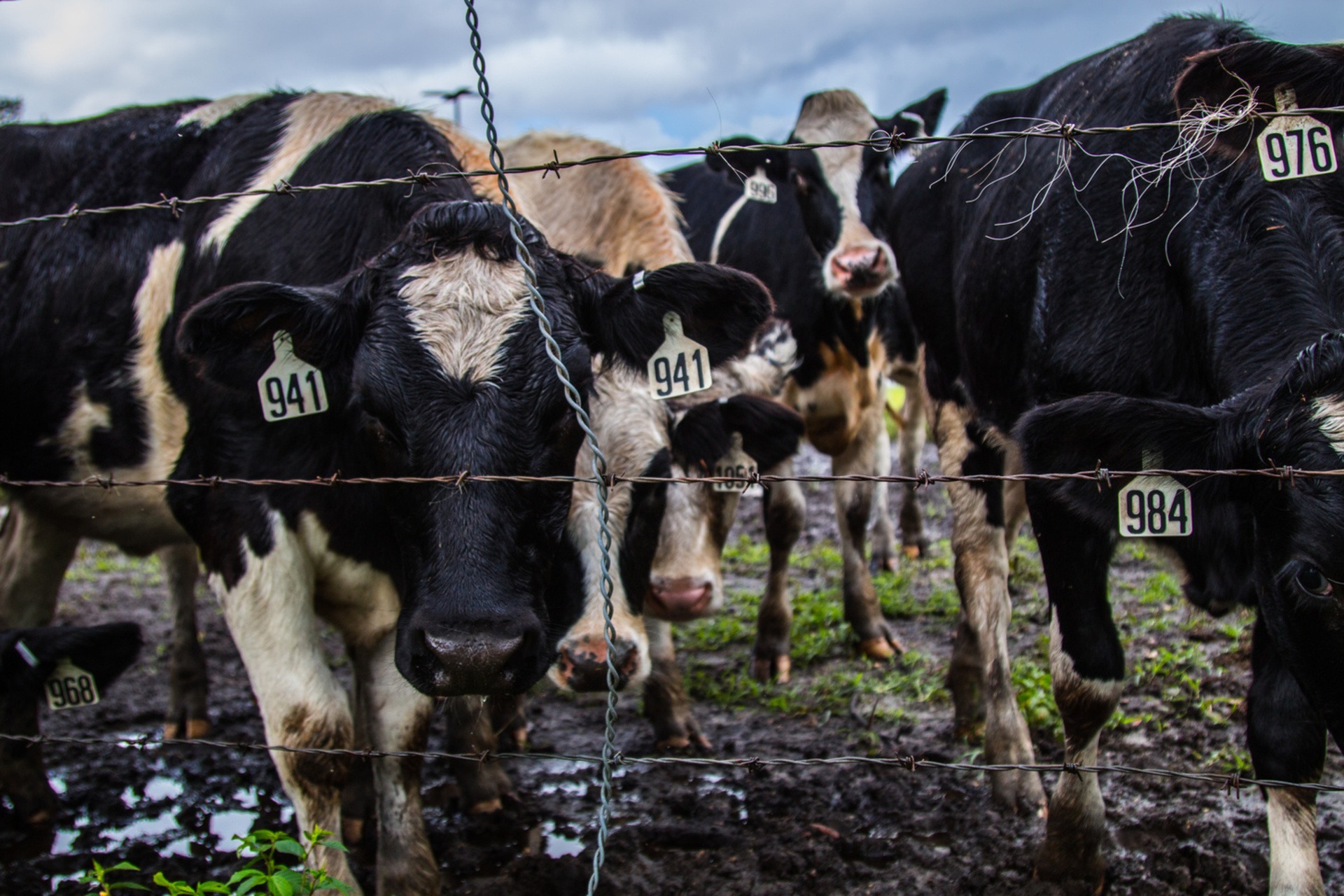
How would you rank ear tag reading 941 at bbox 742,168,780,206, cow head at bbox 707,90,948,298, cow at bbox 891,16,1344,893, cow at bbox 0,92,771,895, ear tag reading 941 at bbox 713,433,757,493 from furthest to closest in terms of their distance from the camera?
ear tag reading 941 at bbox 742,168,780,206
cow head at bbox 707,90,948,298
ear tag reading 941 at bbox 713,433,757,493
cow at bbox 0,92,771,895
cow at bbox 891,16,1344,893

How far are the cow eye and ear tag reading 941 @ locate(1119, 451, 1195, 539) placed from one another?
271mm

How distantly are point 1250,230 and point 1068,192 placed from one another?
67cm

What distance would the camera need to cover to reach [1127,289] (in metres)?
3.15

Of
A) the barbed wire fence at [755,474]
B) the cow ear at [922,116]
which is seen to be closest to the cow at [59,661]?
the barbed wire fence at [755,474]

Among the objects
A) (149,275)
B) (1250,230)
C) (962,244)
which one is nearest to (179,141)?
(149,275)

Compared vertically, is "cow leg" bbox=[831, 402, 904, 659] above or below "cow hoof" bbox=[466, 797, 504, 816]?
above

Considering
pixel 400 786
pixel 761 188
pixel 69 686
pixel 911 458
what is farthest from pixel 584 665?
pixel 911 458

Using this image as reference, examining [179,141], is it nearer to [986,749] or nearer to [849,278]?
[849,278]

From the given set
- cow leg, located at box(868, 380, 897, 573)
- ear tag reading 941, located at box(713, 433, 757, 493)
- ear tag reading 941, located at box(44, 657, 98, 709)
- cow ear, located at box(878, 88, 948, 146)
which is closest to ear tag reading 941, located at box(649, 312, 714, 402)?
ear tag reading 941, located at box(713, 433, 757, 493)

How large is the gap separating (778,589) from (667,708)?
1.21m

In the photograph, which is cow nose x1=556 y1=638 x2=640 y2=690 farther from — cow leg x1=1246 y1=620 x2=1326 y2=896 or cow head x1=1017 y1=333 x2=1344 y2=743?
cow leg x1=1246 y1=620 x2=1326 y2=896

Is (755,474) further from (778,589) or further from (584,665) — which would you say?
(778,589)

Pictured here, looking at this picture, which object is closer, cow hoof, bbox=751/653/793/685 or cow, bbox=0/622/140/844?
cow, bbox=0/622/140/844

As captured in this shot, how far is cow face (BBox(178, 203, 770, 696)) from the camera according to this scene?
2.71 meters
